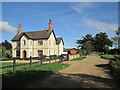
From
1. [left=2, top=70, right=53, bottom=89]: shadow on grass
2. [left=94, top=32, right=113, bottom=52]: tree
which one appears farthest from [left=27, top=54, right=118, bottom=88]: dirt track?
[left=94, top=32, right=113, bottom=52]: tree

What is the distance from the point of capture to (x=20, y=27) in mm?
37469

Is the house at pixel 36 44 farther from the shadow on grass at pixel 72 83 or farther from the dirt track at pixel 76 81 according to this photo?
the shadow on grass at pixel 72 83

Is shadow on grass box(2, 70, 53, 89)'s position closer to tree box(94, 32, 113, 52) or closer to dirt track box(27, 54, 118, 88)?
dirt track box(27, 54, 118, 88)

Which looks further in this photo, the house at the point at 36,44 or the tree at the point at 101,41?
the tree at the point at 101,41

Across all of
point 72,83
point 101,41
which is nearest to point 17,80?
point 72,83

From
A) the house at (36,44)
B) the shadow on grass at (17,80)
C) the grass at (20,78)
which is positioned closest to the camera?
the shadow on grass at (17,80)

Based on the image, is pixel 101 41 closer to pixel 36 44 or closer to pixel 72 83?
pixel 36 44

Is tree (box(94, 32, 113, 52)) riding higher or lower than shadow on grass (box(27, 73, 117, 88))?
higher

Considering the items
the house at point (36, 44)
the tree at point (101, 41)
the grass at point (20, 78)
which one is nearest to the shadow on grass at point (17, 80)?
the grass at point (20, 78)

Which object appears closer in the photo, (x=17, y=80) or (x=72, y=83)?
(x=72, y=83)

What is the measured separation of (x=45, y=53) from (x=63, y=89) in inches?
1039

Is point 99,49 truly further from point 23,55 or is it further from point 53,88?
point 53,88

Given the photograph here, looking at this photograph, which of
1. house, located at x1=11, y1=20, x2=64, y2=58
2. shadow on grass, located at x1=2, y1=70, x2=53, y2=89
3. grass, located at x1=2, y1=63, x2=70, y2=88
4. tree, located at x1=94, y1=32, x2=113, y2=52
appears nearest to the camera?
shadow on grass, located at x1=2, y1=70, x2=53, y2=89

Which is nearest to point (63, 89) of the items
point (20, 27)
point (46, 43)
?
point (46, 43)
